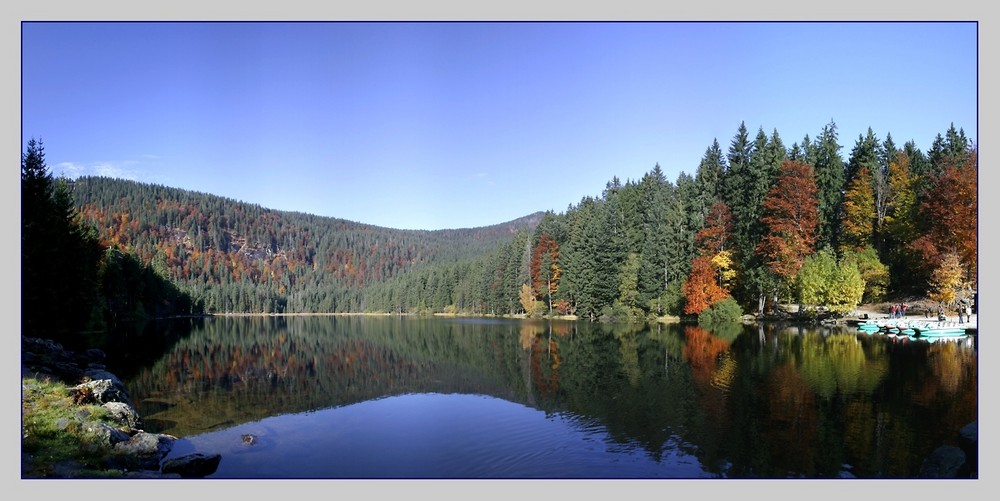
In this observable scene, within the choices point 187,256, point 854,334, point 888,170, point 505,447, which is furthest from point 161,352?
point 187,256

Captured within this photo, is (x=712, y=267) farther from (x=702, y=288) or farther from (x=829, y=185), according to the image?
(x=829, y=185)

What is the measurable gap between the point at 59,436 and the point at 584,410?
13313mm

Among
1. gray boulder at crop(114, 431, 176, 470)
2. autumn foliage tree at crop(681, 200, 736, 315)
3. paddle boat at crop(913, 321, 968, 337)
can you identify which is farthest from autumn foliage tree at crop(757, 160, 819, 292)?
gray boulder at crop(114, 431, 176, 470)

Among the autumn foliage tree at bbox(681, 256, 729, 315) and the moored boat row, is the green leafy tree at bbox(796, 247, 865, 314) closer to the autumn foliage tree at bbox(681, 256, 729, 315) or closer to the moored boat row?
the moored boat row

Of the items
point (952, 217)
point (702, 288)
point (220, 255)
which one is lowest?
point (702, 288)

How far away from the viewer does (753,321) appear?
49219 mm

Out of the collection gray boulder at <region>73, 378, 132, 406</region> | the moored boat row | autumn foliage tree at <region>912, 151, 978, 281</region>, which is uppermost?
autumn foliage tree at <region>912, 151, 978, 281</region>

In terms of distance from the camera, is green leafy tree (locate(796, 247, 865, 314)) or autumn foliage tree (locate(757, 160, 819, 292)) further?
autumn foliage tree (locate(757, 160, 819, 292))

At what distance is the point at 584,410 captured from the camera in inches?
719

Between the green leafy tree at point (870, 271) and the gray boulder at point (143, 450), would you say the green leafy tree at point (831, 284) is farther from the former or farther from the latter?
the gray boulder at point (143, 450)

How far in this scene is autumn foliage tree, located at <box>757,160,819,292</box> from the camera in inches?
1861

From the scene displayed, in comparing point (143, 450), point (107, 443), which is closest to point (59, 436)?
point (107, 443)

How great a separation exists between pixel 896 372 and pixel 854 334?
15796 millimetres

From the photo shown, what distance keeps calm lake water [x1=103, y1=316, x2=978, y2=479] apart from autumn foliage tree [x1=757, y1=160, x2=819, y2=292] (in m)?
14.3
